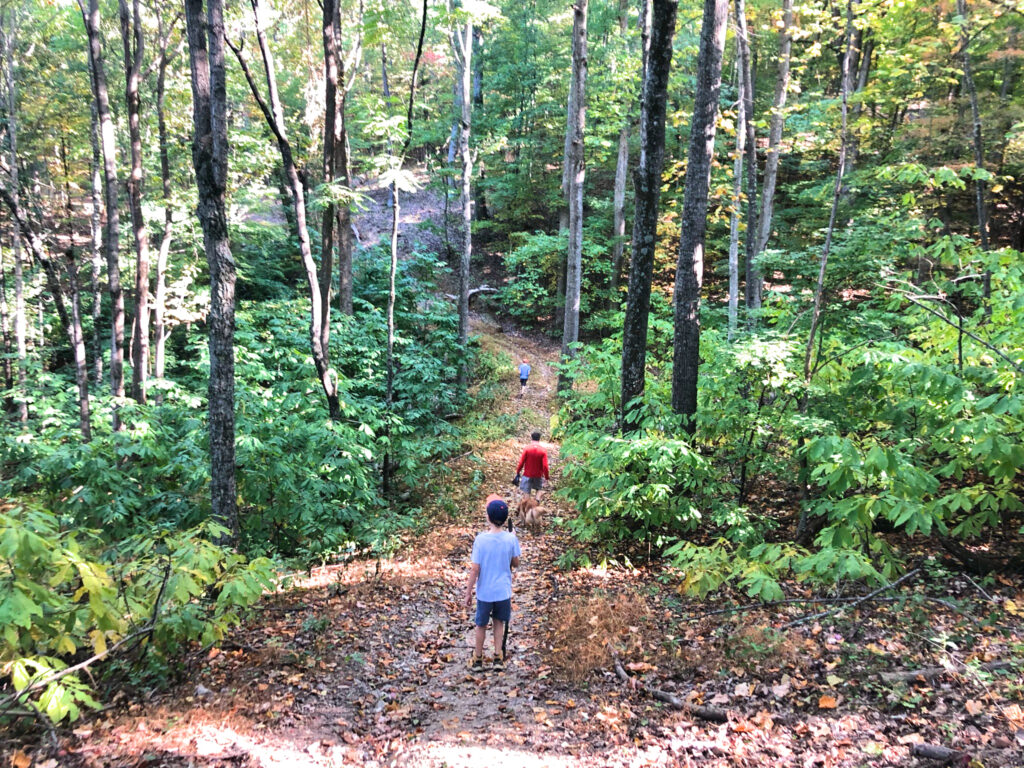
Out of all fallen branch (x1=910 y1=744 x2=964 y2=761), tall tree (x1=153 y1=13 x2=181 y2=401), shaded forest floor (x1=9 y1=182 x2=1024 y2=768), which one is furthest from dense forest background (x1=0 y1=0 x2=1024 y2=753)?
fallen branch (x1=910 y1=744 x2=964 y2=761)

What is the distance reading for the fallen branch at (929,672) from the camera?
3.83 metres

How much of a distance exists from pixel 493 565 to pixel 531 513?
448cm

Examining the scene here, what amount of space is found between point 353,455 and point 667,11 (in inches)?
304

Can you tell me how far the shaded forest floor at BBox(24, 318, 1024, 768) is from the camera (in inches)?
142

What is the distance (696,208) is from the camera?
791 cm

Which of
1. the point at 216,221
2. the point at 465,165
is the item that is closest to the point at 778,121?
the point at 465,165

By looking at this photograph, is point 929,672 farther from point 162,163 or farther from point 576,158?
point 162,163

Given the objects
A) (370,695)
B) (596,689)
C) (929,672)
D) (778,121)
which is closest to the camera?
(929,672)

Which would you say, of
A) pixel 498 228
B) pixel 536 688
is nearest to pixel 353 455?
pixel 536 688

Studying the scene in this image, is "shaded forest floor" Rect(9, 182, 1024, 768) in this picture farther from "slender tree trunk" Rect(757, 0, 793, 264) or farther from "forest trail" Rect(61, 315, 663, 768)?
"slender tree trunk" Rect(757, 0, 793, 264)

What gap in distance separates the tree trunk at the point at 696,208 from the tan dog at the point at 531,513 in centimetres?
318

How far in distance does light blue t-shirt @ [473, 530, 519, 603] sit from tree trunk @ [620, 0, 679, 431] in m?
2.91

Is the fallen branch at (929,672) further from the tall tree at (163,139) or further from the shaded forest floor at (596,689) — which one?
the tall tree at (163,139)

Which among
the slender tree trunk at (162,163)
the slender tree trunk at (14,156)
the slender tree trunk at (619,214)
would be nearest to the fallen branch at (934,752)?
the slender tree trunk at (162,163)
